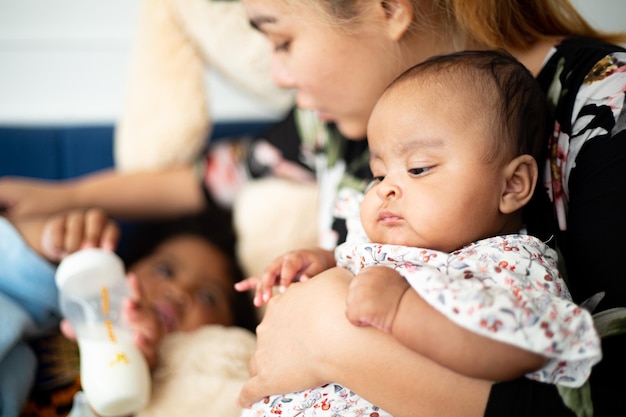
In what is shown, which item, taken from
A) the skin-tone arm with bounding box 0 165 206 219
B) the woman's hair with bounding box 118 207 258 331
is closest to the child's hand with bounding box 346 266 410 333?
the woman's hair with bounding box 118 207 258 331

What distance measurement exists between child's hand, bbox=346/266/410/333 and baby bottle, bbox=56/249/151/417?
50 centimetres

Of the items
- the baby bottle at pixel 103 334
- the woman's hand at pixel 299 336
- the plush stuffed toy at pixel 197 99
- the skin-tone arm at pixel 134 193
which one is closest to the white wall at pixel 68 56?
the plush stuffed toy at pixel 197 99

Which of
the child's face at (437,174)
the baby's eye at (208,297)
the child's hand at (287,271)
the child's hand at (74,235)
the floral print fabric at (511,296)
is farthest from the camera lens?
the baby's eye at (208,297)

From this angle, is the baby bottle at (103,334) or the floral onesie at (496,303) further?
the baby bottle at (103,334)

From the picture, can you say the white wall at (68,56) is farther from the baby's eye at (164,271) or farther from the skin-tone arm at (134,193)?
the baby's eye at (164,271)

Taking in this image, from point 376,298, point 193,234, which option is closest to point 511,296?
point 376,298

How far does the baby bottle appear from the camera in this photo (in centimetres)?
105

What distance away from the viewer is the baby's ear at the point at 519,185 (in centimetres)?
85

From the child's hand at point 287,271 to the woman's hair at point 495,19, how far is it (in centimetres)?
40

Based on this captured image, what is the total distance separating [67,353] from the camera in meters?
1.34

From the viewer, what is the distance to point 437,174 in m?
0.83

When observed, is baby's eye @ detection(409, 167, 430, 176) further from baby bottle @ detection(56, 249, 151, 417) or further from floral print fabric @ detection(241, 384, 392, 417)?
baby bottle @ detection(56, 249, 151, 417)

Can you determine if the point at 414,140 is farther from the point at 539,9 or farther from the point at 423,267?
the point at 539,9

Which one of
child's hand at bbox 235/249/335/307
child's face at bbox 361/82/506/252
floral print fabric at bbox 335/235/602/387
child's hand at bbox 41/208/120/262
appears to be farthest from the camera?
child's hand at bbox 41/208/120/262
